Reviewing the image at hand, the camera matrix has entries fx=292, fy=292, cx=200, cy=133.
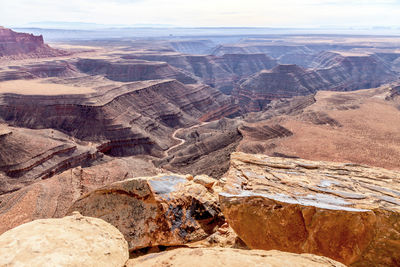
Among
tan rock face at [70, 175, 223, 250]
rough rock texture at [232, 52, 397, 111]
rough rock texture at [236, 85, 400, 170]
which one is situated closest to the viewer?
tan rock face at [70, 175, 223, 250]

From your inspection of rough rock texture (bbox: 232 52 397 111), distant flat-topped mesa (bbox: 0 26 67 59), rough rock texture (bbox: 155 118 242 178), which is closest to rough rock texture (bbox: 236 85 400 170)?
rough rock texture (bbox: 155 118 242 178)

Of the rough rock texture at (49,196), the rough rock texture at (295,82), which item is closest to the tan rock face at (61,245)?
the rough rock texture at (49,196)

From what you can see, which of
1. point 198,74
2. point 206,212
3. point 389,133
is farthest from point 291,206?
point 198,74

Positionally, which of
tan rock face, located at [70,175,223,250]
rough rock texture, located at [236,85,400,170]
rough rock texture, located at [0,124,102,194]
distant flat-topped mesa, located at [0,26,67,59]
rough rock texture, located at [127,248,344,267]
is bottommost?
rough rock texture, located at [0,124,102,194]

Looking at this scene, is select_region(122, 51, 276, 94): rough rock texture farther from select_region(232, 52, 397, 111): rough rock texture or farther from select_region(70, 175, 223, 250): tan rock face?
select_region(70, 175, 223, 250): tan rock face

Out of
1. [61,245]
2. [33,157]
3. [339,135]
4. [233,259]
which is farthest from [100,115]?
[233,259]

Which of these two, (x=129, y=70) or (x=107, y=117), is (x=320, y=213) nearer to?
(x=107, y=117)
